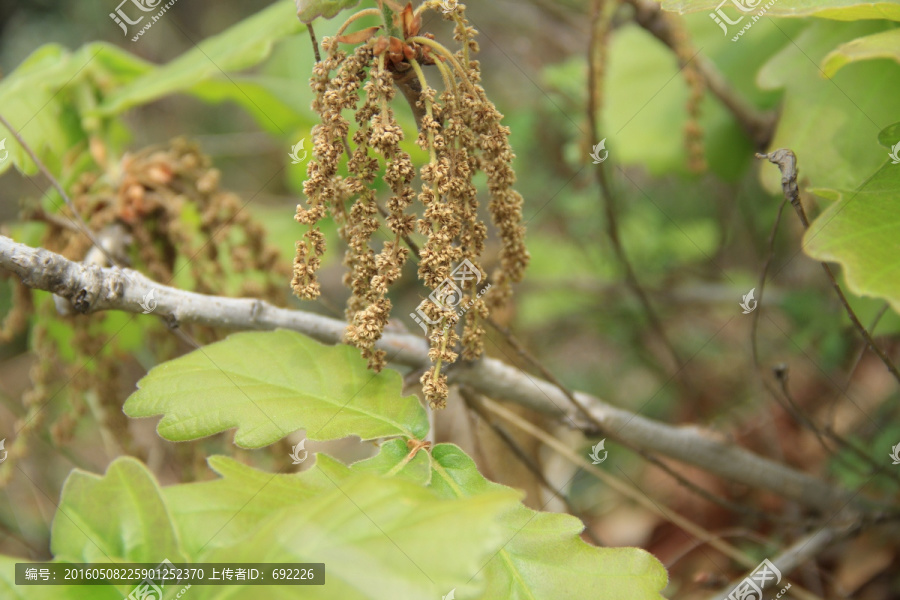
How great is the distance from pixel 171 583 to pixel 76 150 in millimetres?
1369

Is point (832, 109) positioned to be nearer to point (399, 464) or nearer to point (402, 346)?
point (402, 346)

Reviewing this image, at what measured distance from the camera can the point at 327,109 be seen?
921 millimetres

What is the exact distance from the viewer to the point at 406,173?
3.01ft

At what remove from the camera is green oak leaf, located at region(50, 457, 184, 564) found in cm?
83

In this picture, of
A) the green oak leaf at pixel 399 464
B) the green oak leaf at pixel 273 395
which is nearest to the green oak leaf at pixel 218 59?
the green oak leaf at pixel 273 395

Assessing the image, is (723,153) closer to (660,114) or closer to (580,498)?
(660,114)

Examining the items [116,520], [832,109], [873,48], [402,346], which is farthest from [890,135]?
[116,520]

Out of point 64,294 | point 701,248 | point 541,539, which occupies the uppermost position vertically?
point 701,248

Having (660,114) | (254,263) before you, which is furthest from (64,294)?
(660,114)

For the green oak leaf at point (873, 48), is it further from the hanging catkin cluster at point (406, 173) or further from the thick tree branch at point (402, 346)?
the thick tree branch at point (402, 346)

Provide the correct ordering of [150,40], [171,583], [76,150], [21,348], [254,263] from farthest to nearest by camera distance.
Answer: [150,40], [21,348], [76,150], [254,263], [171,583]

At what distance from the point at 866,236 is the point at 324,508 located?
758mm

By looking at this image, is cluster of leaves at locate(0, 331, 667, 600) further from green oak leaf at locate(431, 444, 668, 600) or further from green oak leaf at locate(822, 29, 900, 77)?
green oak leaf at locate(822, 29, 900, 77)

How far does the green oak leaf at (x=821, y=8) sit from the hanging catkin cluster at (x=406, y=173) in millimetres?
370
